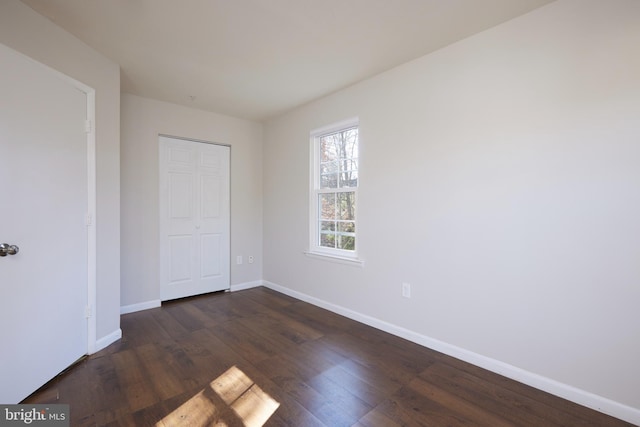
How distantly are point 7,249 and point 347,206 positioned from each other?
2721 mm

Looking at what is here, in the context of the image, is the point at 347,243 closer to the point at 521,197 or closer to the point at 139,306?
the point at 521,197

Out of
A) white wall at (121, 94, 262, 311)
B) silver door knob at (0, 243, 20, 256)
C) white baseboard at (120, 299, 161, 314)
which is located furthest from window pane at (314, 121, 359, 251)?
silver door knob at (0, 243, 20, 256)

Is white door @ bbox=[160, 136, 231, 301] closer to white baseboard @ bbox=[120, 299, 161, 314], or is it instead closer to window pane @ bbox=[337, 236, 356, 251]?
white baseboard @ bbox=[120, 299, 161, 314]

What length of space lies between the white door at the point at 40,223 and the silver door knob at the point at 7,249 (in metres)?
0.02

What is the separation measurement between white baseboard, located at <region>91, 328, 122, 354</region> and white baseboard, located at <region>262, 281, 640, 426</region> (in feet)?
7.37

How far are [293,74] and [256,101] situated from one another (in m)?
0.88

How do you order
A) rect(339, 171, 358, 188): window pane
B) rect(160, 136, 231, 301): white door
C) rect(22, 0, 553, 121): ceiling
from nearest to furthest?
rect(22, 0, 553, 121): ceiling
rect(339, 171, 358, 188): window pane
rect(160, 136, 231, 301): white door

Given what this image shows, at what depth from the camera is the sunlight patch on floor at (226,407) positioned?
167cm

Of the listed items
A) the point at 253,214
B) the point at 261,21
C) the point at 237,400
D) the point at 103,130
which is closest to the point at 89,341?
the point at 237,400

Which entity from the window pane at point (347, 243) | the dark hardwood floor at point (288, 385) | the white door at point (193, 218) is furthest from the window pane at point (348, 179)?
the white door at point (193, 218)

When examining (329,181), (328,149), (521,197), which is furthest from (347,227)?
(521,197)

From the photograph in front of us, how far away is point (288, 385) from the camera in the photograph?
203 cm

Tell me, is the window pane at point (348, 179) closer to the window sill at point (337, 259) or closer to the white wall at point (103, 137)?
the window sill at point (337, 259)

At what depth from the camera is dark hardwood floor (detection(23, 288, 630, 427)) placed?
5.59 ft
